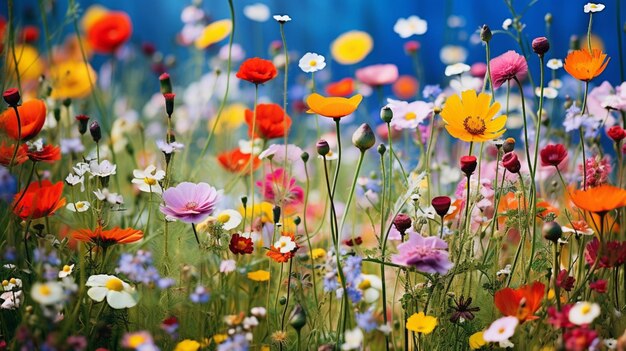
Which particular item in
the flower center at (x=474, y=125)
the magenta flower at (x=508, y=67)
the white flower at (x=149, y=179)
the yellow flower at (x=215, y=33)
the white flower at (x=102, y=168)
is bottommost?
the white flower at (x=149, y=179)

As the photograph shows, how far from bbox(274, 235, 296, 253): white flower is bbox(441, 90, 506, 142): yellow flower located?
9.3 inches

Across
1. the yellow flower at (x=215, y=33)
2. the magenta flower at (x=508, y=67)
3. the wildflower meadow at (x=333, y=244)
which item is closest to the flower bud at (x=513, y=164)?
the wildflower meadow at (x=333, y=244)

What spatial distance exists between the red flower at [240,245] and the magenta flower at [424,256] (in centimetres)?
22

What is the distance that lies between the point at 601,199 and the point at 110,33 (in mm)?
1341

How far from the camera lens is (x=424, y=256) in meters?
0.80

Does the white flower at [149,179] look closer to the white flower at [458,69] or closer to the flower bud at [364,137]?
the flower bud at [364,137]

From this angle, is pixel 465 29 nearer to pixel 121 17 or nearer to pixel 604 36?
pixel 604 36

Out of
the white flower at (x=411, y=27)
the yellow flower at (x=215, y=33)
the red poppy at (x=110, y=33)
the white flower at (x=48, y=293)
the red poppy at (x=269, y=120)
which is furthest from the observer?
the red poppy at (x=110, y=33)

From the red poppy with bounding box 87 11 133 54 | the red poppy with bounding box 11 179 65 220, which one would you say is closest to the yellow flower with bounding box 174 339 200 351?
the red poppy with bounding box 11 179 65 220

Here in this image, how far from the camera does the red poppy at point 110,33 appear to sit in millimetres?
1818

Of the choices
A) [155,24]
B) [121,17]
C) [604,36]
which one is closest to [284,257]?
[121,17]

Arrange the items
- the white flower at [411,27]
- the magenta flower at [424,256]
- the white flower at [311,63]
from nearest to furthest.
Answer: the magenta flower at [424,256], the white flower at [311,63], the white flower at [411,27]

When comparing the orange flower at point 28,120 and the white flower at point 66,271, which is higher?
the orange flower at point 28,120

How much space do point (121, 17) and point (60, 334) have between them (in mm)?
1309
